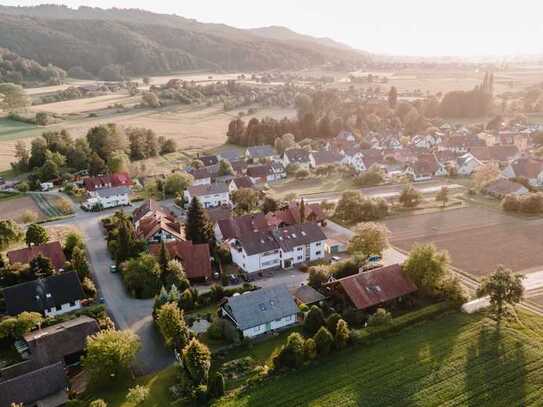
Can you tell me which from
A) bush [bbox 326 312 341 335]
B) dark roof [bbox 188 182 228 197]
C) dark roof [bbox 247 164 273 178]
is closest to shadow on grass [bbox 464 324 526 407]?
bush [bbox 326 312 341 335]

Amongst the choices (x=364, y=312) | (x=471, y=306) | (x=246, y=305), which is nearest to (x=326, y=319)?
(x=364, y=312)

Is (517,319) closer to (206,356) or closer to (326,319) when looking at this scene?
(326,319)

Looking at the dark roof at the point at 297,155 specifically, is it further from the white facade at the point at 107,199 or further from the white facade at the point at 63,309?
the white facade at the point at 63,309

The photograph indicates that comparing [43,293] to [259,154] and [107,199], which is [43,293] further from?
[259,154]

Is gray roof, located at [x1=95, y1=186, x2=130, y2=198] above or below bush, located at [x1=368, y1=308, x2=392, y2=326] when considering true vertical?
above

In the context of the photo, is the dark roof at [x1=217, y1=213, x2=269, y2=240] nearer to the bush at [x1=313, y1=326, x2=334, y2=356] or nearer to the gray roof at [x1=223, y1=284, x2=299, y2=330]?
the gray roof at [x1=223, y1=284, x2=299, y2=330]

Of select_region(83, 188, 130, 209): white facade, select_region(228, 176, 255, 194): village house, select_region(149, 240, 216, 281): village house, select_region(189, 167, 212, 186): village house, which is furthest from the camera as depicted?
select_region(189, 167, 212, 186): village house

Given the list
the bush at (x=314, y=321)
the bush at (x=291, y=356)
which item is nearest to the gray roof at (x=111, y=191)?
the bush at (x=314, y=321)
